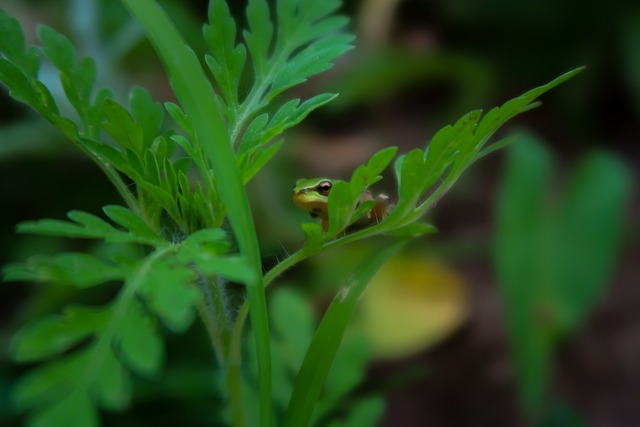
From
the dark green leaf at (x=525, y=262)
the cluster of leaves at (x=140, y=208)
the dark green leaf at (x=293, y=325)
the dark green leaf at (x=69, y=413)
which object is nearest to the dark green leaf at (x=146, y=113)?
the cluster of leaves at (x=140, y=208)

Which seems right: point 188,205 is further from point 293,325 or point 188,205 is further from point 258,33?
point 293,325

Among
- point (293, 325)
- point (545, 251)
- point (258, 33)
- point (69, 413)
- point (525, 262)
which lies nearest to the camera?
point (69, 413)

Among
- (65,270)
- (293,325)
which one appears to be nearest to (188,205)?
(65,270)

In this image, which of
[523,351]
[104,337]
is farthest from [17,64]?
[523,351]

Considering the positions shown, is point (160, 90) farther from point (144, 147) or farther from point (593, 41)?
point (144, 147)

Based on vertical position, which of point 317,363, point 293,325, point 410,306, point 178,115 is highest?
point 178,115

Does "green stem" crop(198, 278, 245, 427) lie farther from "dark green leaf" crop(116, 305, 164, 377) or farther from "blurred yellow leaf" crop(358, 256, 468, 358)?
"blurred yellow leaf" crop(358, 256, 468, 358)

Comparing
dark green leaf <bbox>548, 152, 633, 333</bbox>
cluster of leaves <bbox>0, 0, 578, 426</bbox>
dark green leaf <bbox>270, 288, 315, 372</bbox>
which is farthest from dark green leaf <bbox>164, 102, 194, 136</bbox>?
dark green leaf <bbox>548, 152, 633, 333</bbox>
